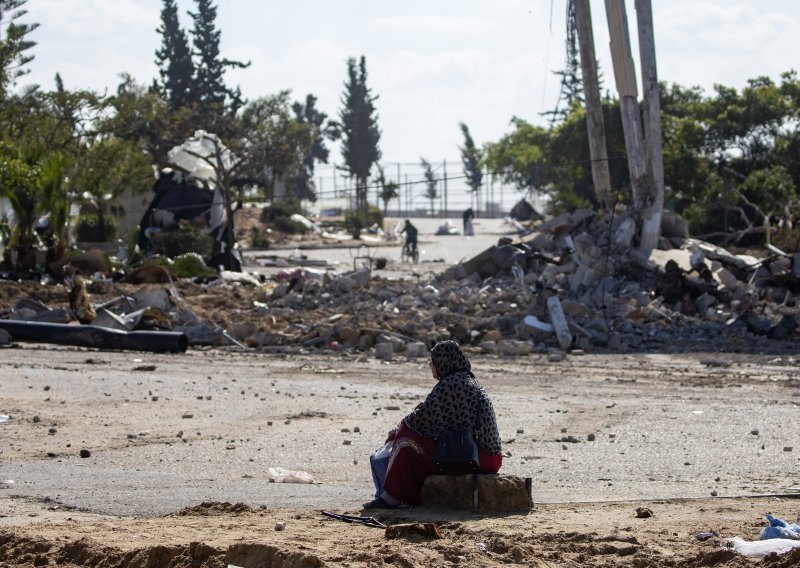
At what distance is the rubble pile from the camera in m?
18.8

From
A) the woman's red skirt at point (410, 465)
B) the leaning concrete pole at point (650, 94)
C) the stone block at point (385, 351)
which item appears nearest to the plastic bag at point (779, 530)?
the woman's red skirt at point (410, 465)

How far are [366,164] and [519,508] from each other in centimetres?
6468

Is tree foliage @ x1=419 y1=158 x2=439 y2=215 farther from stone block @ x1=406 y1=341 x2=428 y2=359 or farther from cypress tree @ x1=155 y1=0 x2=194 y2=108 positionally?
stone block @ x1=406 y1=341 x2=428 y2=359

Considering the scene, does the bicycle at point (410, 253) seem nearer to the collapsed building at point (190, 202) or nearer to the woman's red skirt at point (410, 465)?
the collapsed building at point (190, 202)

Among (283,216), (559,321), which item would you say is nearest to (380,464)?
(559,321)

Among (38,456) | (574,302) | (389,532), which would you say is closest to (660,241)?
(574,302)

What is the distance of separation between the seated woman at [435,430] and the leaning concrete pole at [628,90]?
57.4ft

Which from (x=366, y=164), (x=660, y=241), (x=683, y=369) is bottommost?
(x=683, y=369)

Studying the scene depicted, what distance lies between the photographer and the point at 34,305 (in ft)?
64.9

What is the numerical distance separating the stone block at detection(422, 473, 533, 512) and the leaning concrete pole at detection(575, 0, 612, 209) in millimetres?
19766

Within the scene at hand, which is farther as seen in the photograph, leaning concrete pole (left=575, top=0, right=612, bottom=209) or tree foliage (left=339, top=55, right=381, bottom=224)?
tree foliage (left=339, top=55, right=381, bottom=224)

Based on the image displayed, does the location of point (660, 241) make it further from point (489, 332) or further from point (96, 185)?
point (96, 185)

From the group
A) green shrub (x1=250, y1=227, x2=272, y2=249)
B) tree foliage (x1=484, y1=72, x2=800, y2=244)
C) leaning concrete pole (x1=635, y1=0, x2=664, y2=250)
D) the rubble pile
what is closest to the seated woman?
the rubble pile

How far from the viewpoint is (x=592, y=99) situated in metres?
26.2
